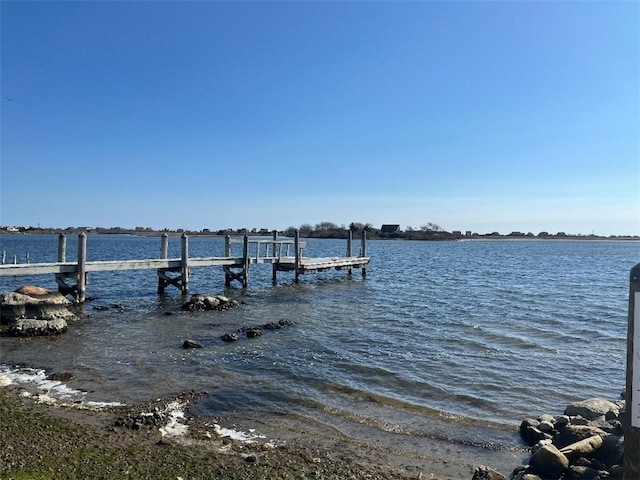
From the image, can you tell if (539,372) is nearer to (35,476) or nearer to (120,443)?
(120,443)

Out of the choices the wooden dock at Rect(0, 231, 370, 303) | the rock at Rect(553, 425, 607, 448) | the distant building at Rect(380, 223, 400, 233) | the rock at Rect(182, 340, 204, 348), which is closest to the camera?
the rock at Rect(553, 425, 607, 448)

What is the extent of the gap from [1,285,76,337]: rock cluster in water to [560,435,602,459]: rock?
14.1m

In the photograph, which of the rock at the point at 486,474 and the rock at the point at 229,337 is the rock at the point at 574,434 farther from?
the rock at the point at 229,337

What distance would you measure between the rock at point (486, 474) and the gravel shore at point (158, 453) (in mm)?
265

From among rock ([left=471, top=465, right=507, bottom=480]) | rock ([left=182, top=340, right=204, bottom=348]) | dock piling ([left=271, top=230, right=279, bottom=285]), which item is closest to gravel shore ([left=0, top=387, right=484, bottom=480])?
rock ([left=471, top=465, right=507, bottom=480])

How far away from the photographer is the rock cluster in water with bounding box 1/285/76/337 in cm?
1440

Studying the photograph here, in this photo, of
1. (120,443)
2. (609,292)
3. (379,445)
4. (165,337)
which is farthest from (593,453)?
(609,292)

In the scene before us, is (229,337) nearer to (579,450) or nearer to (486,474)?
(486,474)

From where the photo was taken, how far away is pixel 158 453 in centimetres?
660

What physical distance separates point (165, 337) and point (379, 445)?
9.34 m

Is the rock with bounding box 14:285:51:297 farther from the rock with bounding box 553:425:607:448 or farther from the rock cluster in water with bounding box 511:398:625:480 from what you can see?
the rock with bounding box 553:425:607:448

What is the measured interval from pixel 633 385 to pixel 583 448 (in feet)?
14.2

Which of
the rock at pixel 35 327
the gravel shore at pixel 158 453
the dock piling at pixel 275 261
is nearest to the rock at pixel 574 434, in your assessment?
the gravel shore at pixel 158 453

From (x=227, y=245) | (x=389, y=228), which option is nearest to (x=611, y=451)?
(x=227, y=245)
